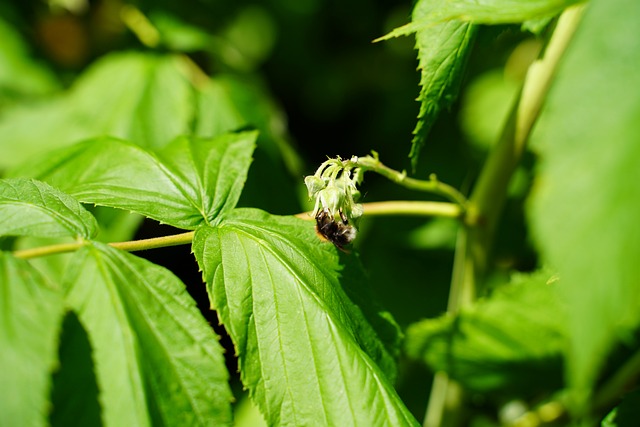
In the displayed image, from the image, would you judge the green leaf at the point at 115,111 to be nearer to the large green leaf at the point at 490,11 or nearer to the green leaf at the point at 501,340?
the green leaf at the point at 501,340

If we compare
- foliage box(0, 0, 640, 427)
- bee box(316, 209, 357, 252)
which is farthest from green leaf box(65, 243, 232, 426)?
bee box(316, 209, 357, 252)

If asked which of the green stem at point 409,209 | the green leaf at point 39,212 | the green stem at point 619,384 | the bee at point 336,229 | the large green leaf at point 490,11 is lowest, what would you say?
the green stem at point 619,384

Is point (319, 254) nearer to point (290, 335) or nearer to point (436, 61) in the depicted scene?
point (290, 335)

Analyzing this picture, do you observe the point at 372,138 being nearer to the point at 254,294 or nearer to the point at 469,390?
the point at 469,390

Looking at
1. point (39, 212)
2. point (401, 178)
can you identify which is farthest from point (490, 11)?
point (39, 212)

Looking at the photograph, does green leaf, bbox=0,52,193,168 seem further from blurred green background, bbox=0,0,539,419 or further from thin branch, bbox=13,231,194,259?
thin branch, bbox=13,231,194,259

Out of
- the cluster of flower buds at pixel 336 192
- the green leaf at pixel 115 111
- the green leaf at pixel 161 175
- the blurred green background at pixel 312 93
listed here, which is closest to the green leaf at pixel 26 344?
the green leaf at pixel 161 175

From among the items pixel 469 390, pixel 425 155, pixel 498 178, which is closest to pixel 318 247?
pixel 498 178
